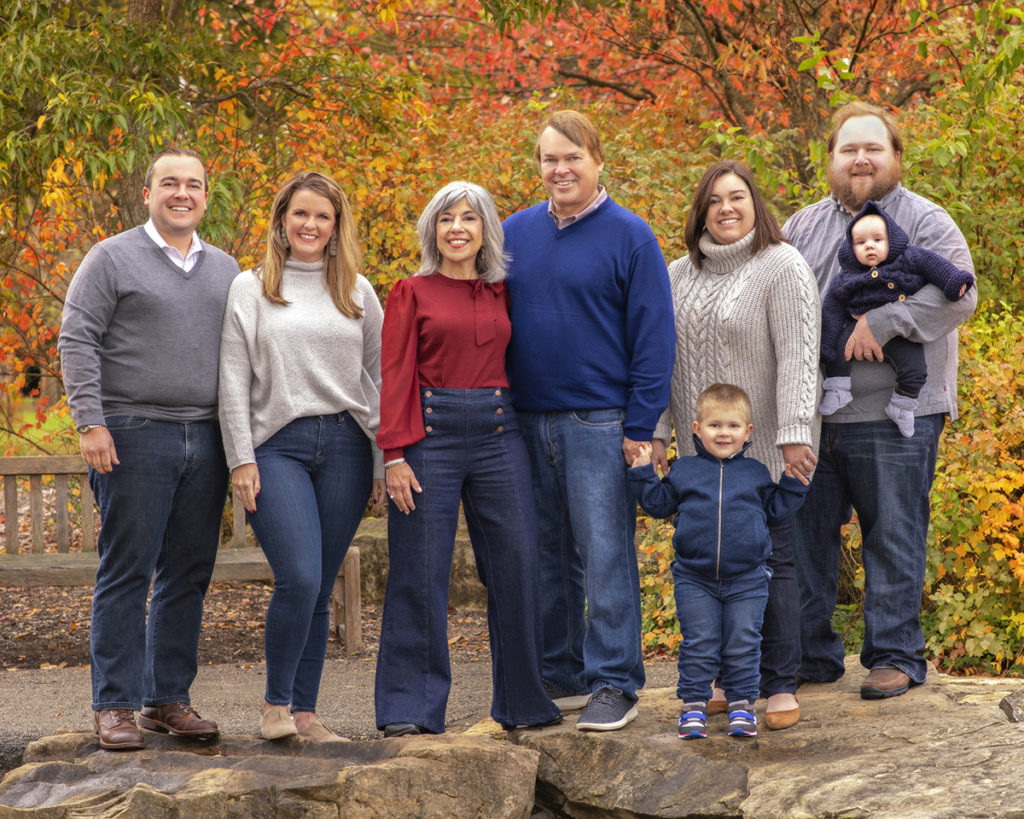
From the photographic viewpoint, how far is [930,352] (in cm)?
413

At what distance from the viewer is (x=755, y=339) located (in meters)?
4.02

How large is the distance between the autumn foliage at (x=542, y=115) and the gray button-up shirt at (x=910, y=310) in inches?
49.5

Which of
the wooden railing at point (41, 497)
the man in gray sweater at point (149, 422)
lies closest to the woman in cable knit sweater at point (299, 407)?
the man in gray sweater at point (149, 422)

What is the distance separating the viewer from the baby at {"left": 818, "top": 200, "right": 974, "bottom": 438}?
13.0ft

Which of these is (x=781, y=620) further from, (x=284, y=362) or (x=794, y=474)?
(x=284, y=362)

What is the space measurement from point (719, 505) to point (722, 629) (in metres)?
0.42

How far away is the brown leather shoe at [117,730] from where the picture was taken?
4023 mm

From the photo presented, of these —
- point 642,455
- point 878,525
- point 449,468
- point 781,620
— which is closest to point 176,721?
point 449,468

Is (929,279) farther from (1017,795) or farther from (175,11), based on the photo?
(175,11)

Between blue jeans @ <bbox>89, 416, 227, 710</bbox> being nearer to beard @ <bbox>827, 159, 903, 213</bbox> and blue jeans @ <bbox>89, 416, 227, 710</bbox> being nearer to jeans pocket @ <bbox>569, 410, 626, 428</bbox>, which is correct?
jeans pocket @ <bbox>569, 410, 626, 428</bbox>

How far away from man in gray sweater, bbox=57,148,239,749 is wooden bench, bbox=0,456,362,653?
2.28 metres

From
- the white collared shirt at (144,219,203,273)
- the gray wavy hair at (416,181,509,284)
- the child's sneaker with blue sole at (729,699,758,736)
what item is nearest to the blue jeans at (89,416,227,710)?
the white collared shirt at (144,219,203,273)

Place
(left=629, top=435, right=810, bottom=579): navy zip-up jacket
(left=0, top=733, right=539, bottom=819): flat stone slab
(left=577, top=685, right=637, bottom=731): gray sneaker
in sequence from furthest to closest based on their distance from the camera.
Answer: (left=577, top=685, right=637, bottom=731): gray sneaker
(left=629, top=435, right=810, bottom=579): navy zip-up jacket
(left=0, top=733, right=539, bottom=819): flat stone slab

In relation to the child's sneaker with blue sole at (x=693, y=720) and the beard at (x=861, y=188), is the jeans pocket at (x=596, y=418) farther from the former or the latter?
the beard at (x=861, y=188)
